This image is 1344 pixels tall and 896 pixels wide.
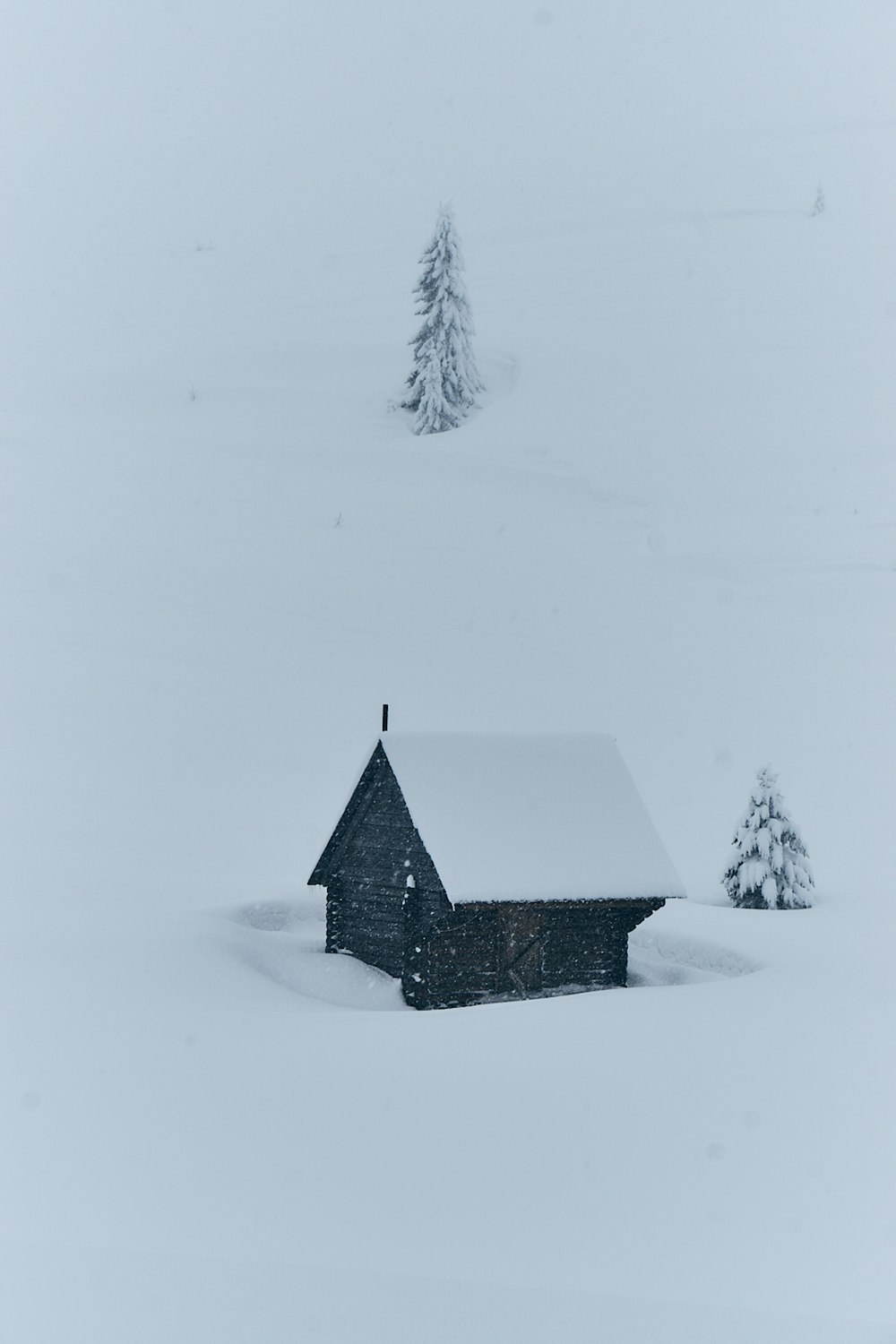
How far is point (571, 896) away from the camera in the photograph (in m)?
20.8

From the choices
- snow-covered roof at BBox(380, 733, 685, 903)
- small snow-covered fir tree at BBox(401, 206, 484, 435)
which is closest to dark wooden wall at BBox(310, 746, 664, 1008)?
snow-covered roof at BBox(380, 733, 685, 903)

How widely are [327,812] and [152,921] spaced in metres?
10.2

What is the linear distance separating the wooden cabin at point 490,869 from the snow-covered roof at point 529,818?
0.07ft

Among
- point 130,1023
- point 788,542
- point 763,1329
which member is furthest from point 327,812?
point 763,1329

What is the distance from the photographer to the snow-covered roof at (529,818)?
20609mm

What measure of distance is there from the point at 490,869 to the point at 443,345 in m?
31.5

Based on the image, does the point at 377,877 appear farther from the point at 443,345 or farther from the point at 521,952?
the point at 443,345

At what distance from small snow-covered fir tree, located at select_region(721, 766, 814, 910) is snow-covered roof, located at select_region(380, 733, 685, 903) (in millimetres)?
4703

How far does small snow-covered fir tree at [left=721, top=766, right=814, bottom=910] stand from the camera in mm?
26766

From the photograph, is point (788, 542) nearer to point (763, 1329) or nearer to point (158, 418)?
point (158, 418)

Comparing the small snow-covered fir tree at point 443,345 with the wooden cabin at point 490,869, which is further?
the small snow-covered fir tree at point 443,345

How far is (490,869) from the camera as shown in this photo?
67.2ft

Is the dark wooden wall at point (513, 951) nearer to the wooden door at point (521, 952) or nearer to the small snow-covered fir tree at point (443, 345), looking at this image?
the wooden door at point (521, 952)

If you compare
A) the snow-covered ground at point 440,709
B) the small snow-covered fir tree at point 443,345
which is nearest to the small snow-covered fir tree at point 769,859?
the snow-covered ground at point 440,709
